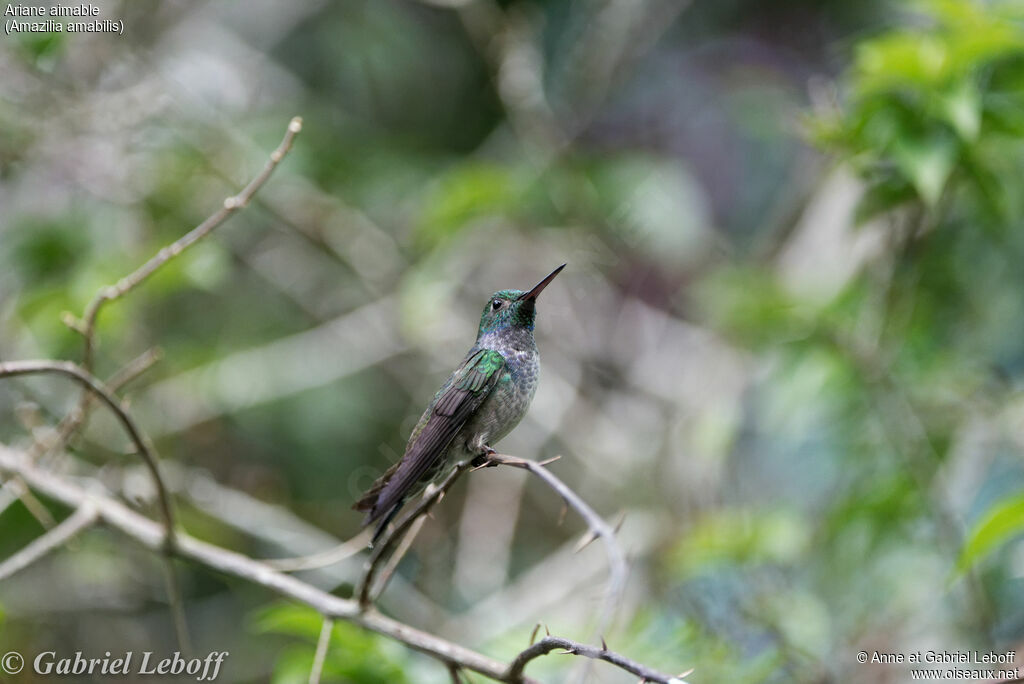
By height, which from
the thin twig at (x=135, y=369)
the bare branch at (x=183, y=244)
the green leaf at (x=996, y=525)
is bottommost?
the green leaf at (x=996, y=525)

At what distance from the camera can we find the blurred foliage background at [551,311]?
163 inches

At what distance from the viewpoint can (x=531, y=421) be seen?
20.8 ft

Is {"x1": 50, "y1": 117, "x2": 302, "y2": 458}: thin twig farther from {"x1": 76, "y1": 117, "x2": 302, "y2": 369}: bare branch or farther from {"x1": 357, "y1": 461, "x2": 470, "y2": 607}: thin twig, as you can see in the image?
{"x1": 357, "y1": 461, "x2": 470, "y2": 607}: thin twig

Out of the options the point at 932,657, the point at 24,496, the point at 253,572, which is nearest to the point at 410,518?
the point at 253,572

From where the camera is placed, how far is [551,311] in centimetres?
561

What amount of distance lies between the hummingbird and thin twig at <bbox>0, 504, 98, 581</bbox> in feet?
4.25

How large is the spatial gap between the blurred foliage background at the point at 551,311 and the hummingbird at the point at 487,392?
910mm

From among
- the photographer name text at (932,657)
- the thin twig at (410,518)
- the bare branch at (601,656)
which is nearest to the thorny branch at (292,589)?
the bare branch at (601,656)

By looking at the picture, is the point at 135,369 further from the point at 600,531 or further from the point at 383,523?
the point at 600,531

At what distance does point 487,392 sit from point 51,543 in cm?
154

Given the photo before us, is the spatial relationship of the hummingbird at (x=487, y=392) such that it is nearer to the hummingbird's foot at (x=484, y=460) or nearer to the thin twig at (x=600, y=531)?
the hummingbird's foot at (x=484, y=460)

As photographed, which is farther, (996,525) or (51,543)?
(51,543)

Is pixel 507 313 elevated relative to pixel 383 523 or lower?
elevated

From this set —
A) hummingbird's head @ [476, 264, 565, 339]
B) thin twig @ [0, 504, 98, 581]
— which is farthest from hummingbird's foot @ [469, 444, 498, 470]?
thin twig @ [0, 504, 98, 581]
